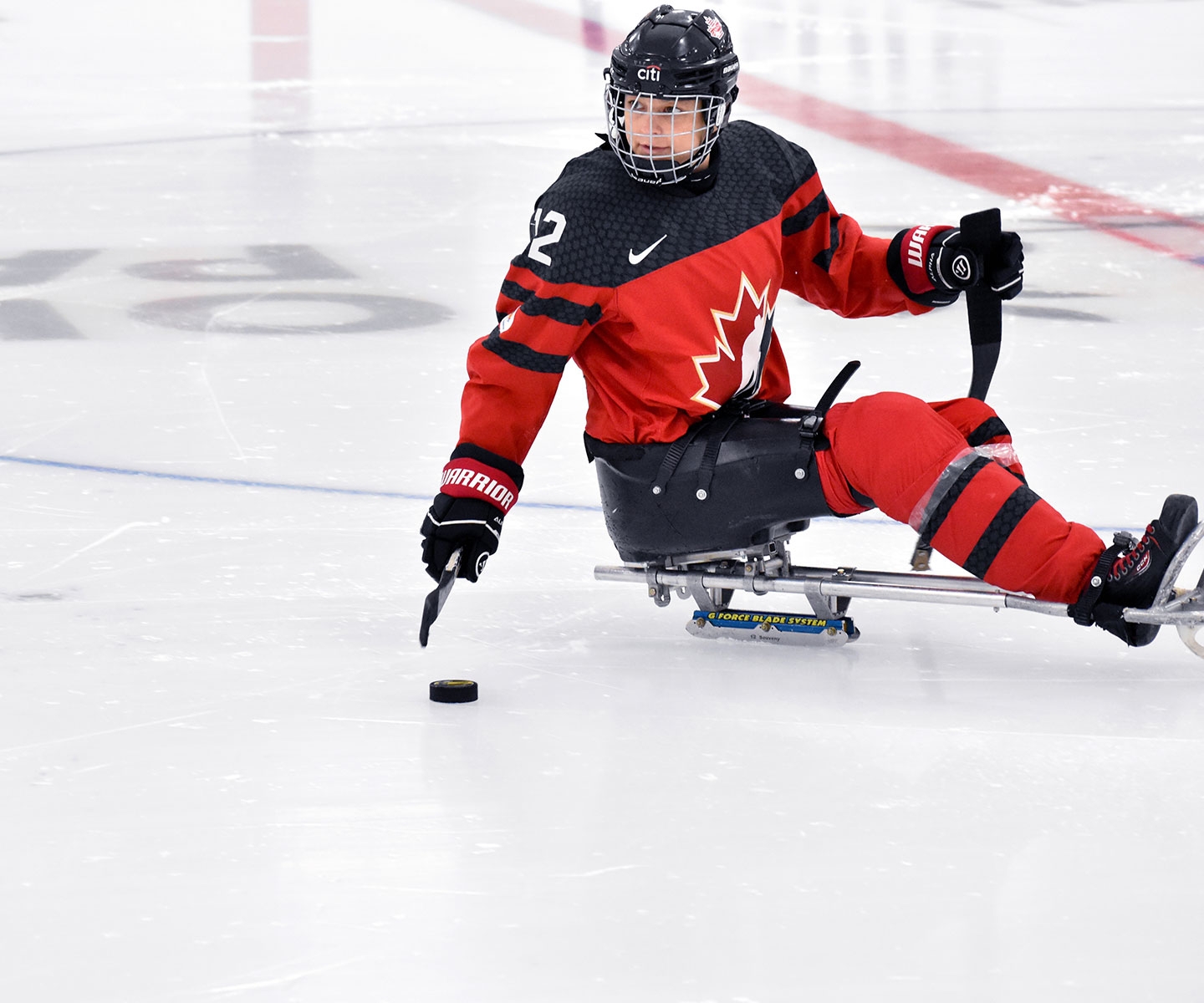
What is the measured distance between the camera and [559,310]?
2730 mm

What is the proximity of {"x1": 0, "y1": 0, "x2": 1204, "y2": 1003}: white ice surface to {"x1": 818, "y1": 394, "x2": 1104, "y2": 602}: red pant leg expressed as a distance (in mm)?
179

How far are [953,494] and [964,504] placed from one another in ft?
0.07

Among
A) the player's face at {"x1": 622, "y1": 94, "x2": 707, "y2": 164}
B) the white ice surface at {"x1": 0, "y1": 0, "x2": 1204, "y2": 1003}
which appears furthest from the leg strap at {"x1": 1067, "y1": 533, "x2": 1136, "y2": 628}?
the player's face at {"x1": 622, "y1": 94, "x2": 707, "y2": 164}

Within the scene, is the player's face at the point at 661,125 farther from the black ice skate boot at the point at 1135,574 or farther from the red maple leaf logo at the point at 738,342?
the black ice skate boot at the point at 1135,574

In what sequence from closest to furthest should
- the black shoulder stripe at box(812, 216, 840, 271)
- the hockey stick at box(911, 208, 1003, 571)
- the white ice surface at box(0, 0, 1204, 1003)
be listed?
1. the white ice surface at box(0, 0, 1204, 1003)
2. the hockey stick at box(911, 208, 1003, 571)
3. the black shoulder stripe at box(812, 216, 840, 271)

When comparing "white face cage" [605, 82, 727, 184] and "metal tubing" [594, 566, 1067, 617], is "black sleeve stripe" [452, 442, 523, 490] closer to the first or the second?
"metal tubing" [594, 566, 1067, 617]

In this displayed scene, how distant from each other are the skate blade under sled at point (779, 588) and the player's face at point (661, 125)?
0.60m

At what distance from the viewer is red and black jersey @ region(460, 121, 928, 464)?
2.74 meters

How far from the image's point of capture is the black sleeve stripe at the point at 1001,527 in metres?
2.66

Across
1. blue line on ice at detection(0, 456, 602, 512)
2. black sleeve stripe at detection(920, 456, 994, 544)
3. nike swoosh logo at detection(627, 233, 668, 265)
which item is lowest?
blue line on ice at detection(0, 456, 602, 512)

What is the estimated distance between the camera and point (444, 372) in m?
4.66

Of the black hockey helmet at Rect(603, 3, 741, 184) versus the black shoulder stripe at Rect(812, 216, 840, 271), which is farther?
the black shoulder stripe at Rect(812, 216, 840, 271)

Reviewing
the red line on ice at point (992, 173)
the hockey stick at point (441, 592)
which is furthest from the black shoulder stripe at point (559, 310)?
the red line on ice at point (992, 173)

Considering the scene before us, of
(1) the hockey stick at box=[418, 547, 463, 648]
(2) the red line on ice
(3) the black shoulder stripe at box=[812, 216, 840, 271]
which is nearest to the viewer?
(1) the hockey stick at box=[418, 547, 463, 648]
